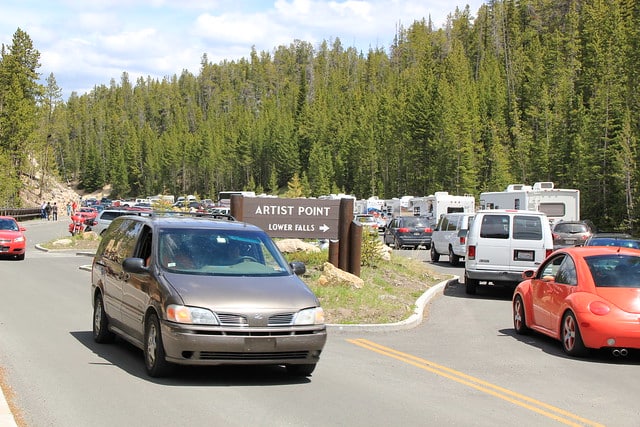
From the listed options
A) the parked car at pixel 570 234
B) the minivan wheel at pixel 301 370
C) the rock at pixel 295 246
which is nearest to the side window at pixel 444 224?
the parked car at pixel 570 234

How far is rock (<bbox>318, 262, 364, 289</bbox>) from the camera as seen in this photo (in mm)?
16562

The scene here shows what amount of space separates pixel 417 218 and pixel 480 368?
28.5 metres

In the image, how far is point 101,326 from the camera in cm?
1095

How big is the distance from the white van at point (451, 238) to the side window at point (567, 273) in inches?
624

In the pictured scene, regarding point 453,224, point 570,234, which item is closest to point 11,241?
point 453,224

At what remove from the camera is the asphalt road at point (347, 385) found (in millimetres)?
7320

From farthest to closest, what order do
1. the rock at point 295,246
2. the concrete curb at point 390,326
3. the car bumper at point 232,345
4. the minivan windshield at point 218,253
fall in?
the rock at point 295,246, the concrete curb at point 390,326, the minivan windshield at point 218,253, the car bumper at point 232,345

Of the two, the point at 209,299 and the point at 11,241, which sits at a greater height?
the point at 209,299

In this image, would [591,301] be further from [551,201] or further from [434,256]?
[551,201]

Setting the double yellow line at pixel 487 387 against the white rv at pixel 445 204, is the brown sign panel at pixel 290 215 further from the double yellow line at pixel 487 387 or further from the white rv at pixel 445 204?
the white rv at pixel 445 204

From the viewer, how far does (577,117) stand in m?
70.1

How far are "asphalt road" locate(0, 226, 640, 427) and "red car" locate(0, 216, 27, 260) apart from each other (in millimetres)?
15596

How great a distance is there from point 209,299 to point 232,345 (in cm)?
55

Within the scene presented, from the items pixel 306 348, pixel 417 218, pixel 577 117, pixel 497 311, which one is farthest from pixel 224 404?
pixel 577 117
